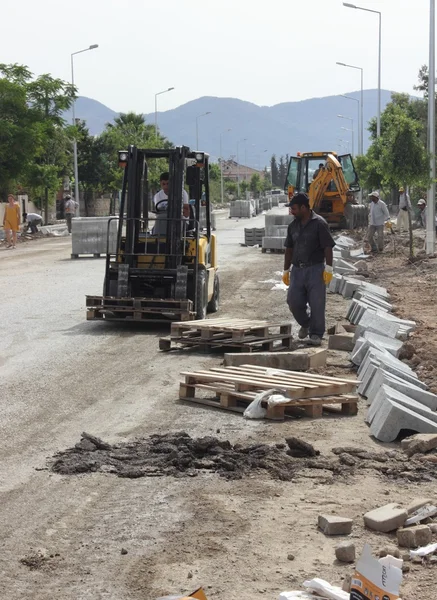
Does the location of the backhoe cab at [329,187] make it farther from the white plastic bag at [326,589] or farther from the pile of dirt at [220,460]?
the white plastic bag at [326,589]

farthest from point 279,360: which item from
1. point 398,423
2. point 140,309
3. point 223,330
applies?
point 140,309

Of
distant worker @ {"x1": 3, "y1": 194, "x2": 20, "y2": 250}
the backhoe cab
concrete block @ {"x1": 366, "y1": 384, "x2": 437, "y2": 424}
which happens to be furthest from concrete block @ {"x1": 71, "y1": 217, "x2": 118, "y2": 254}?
concrete block @ {"x1": 366, "y1": 384, "x2": 437, "y2": 424}

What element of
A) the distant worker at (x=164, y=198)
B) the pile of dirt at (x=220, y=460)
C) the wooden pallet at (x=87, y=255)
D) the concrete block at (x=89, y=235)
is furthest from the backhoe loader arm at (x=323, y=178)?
the pile of dirt at (x=220, y=460)

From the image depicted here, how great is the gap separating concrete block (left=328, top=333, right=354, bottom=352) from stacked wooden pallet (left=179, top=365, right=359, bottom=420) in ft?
8.59

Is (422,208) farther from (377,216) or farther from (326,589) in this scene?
(326,589)

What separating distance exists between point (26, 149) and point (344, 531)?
35676mm

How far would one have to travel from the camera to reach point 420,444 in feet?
24.6

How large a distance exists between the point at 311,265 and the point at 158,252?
256cm

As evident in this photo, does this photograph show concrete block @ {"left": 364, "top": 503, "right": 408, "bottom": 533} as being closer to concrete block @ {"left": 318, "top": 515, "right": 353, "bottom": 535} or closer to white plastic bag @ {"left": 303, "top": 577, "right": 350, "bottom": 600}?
concrete block @ {"left": 318, "top": 515, "right": 353, "bottom": 535}

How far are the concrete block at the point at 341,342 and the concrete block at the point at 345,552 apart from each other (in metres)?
7.07

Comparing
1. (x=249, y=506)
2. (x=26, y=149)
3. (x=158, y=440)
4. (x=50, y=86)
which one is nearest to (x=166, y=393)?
(x=158, y=440)

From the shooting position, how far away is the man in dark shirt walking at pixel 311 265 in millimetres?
12594

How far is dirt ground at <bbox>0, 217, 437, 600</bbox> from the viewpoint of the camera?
4988 millimetres

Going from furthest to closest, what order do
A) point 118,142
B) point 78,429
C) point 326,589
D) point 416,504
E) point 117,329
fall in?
point 118,142 → point 117,329 → point 78,429 → point 416,504 → point 326,589
